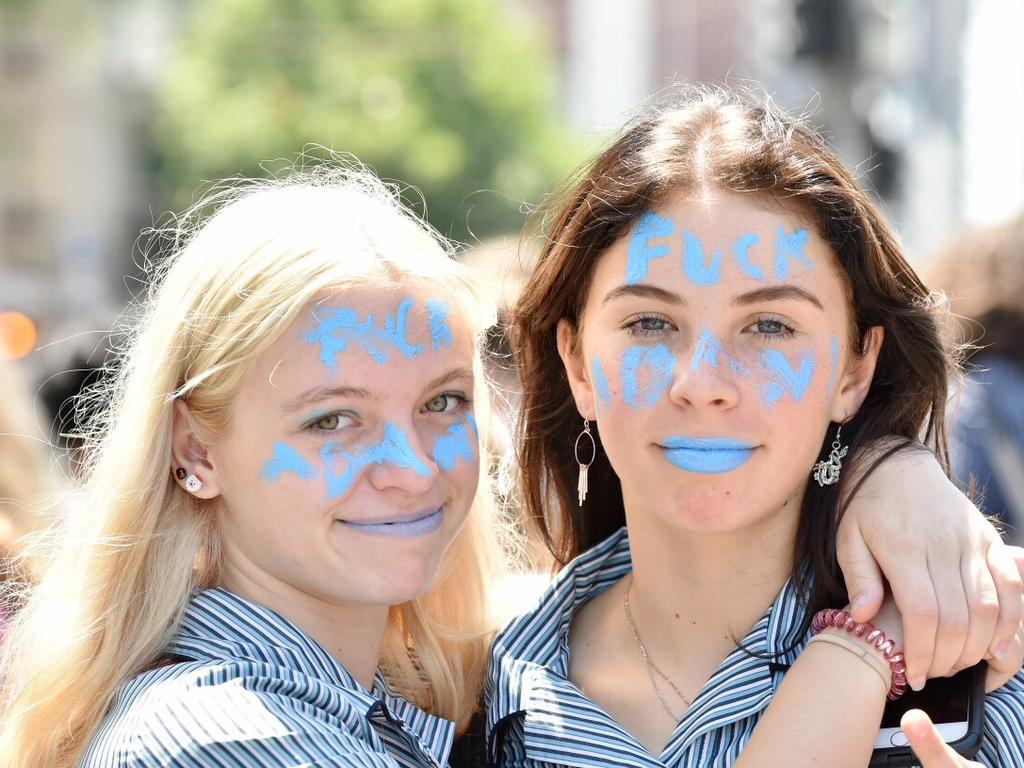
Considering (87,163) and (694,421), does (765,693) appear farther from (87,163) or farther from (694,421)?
(87,163)

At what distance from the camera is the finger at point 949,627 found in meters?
2.05

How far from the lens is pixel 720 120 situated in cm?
245

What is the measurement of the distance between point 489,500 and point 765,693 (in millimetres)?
829

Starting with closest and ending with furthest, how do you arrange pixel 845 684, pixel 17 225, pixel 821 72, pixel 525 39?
1. pixel 845 684
2. pixel 821 72
3. pixel 525 39
4. pixel 17 225

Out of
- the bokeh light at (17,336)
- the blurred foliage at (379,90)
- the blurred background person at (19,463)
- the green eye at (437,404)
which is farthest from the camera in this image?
the blurred foliage at (379,90)

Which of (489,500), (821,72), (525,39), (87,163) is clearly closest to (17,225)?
(87,163)

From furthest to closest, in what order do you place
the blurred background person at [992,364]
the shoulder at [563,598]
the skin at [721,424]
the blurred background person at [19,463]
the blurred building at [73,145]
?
the blurred building at [73,145] < the blurred background person at [992,364] < the blurred background person at [19,463] < the shoulder at [563,598] < the skin at [721,424]

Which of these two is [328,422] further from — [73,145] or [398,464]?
[73,145]

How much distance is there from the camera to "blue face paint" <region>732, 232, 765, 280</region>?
2.23m

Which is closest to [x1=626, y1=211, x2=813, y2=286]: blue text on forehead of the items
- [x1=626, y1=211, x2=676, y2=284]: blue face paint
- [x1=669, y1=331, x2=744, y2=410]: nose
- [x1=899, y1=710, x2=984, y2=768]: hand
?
[x1=626, y1=211, x2=676, y2=284]: blue face paint

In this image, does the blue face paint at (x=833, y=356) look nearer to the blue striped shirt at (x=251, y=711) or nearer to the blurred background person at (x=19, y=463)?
the blue striped shirt at (x=251, y=711)

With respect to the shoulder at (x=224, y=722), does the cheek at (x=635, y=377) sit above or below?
above

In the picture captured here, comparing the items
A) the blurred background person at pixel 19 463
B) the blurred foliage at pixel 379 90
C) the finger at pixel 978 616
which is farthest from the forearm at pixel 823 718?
the blurred foliage at pixel 379 90

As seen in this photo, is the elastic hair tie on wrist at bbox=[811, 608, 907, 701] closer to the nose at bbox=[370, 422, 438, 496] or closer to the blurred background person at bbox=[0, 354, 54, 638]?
the nose at bbox=[370, 422, 438, 496]
